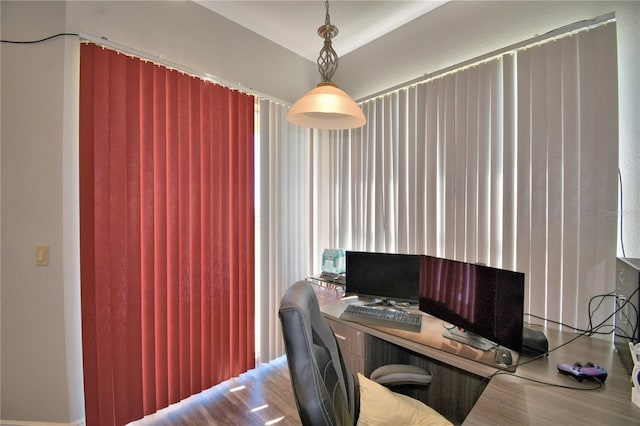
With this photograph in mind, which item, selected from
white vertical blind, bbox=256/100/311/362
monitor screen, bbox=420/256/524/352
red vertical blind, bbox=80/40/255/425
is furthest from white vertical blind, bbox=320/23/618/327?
red vertical blind, bbox=80/40/255/425

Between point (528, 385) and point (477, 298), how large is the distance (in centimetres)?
38

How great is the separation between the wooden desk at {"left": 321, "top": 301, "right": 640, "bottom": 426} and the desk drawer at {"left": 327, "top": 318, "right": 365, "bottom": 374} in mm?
22

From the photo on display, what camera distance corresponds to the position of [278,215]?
2498 millimetres

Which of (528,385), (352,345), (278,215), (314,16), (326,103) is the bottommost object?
(352,345)

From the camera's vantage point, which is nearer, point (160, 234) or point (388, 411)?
point (388, 411)

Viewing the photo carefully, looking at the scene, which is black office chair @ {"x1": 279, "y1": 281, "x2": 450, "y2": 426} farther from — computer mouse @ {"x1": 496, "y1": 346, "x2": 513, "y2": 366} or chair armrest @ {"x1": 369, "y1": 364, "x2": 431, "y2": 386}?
computer mouse @ {"x1": 496, "y1": 346, "x2": 513, "y2": 366}

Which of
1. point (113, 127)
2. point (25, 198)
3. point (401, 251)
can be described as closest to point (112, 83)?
point (113, 127)

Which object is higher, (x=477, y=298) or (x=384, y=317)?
(x=477, y=298)

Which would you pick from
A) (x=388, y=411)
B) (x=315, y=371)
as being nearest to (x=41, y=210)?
(x=315, y=371)

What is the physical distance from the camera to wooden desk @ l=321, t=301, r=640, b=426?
2.89 feet

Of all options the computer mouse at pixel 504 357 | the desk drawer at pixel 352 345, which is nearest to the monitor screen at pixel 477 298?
the computer mouse at pixel 504 357

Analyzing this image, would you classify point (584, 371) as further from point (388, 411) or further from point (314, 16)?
point (314, 16)

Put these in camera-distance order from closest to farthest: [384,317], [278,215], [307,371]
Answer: [307,371] < [384,317] < [278,215]

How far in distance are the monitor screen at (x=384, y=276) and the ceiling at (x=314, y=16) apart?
6.19 feet
